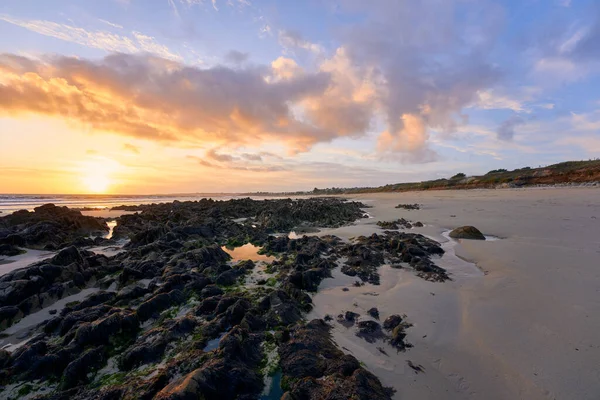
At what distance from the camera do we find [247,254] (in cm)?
1000

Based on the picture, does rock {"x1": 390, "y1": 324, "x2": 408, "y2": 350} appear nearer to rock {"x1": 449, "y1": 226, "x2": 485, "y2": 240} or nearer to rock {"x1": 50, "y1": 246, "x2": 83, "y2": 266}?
rock {"x1": 50, "y1": 246, "x2": 83, "y2": 266}

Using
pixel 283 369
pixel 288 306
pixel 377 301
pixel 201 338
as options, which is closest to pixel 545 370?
pixel 377 301

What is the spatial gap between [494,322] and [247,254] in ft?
24.9

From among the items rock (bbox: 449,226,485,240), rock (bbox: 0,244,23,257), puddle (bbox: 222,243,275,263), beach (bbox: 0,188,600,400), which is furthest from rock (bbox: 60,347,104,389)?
rock (bbox: 449,226,485,240)

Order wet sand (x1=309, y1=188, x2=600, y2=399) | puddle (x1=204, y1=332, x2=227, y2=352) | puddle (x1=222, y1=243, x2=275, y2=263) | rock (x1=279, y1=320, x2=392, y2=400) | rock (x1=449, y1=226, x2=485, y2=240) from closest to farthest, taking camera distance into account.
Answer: rock (x1=279, y1=320, x2=392, y2=400) → wet sand (x1=309, y1=188, x2=600, y2=399) → puddle (x1=204, y1=332, x2=227, y2=352) → puddle (x1=222, y1=243, x2=275, y2=263) → rock (x1=449, y1=226, x2=485, y2=240)

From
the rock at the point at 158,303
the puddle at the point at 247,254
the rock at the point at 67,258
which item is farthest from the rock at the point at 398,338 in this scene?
the rock at the point at 67,258

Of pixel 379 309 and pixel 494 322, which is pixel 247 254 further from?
pixel 494 322

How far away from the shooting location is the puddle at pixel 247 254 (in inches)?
364

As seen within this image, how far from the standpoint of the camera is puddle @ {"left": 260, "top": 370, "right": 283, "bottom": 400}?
3.14m

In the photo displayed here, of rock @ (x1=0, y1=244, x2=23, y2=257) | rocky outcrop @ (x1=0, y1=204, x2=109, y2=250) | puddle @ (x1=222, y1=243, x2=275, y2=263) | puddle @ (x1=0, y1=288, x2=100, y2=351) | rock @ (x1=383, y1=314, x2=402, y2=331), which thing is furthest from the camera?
rocky outcrop @ (x1=0, y1=204, x2=109, y2=250)

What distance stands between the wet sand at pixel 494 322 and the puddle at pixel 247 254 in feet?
10.1

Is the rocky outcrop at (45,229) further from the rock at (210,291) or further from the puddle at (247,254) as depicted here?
the rock at (210,291)

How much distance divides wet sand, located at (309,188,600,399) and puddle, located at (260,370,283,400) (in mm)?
1177

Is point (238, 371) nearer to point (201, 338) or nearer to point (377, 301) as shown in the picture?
point (201, 338)
